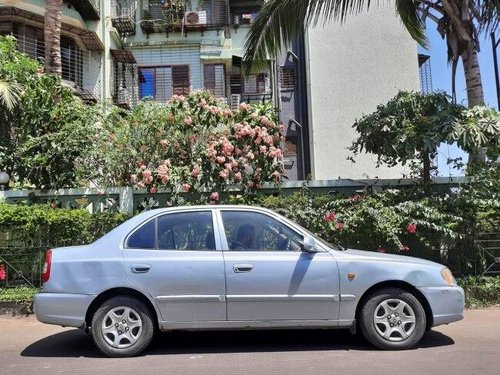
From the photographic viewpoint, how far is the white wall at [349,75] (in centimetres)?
2150

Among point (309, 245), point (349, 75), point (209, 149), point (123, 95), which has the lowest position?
point (309, 245)

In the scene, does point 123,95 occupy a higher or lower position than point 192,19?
lower

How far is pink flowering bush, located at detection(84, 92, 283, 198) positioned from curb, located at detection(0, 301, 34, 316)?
3.01 meters

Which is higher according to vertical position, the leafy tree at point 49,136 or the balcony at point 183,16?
the balcony at point 183,16

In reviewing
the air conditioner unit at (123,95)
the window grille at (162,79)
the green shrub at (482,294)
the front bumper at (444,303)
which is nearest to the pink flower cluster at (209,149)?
the green shrub at (482,294)

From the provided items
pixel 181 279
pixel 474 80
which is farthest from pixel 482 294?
pixel 181 279

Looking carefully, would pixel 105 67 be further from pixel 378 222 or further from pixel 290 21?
pixel 378 222

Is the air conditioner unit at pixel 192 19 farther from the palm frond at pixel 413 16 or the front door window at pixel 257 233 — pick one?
the front door window at pixel 257 233

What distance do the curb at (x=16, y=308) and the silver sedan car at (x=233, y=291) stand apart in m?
3.44

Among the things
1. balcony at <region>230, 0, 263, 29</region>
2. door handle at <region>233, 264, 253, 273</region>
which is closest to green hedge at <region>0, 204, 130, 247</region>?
door handle at <region>233, 264, 253, 273</region>

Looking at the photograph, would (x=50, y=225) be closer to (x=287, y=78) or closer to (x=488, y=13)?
(x=488, y=13)

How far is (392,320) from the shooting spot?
20.0 ft

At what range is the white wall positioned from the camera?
21.5 meters

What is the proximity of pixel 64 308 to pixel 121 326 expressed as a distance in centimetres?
65
